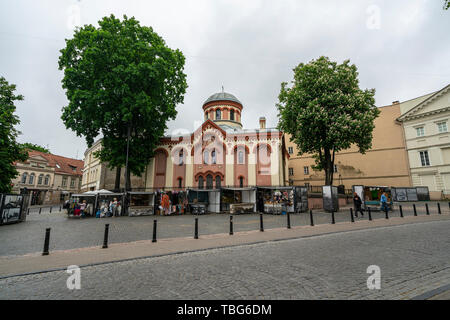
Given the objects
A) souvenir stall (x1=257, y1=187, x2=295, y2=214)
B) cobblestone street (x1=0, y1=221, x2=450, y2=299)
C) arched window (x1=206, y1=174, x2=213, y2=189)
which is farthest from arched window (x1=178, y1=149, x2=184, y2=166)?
cobblestone street (x1=0, y1=221, x2=450, y2=299)

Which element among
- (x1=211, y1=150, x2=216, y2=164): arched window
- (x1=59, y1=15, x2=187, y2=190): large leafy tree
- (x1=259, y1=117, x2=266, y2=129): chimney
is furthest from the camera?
(x1=259, y1=117, x2=266, y2=129): chimney

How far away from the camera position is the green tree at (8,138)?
55.1ft

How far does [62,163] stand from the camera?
54625 millimetres

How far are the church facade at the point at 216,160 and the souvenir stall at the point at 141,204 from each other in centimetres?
776

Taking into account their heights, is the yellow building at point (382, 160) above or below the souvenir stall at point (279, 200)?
above

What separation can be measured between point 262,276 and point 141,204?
68.8 ft

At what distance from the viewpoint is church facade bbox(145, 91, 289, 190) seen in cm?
3025

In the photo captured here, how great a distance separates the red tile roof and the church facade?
32078 mm

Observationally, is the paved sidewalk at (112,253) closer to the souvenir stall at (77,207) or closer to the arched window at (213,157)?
the souvenir stall at (77,207)

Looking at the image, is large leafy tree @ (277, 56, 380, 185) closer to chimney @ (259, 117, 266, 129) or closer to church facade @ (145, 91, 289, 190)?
church facade @ (145, 91, 289, 190)

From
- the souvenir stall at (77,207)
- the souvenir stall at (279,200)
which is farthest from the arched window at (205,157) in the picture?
the souvenir stall at (77,207)
